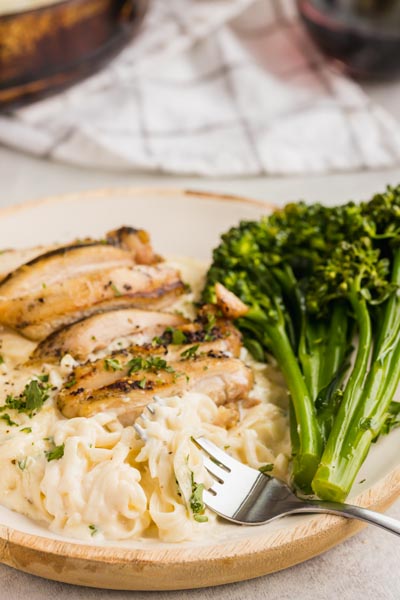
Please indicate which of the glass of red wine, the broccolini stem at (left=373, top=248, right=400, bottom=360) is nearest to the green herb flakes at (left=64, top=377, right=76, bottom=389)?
the broccolini stem at (left=373, top=248, right=400, bottom=360)

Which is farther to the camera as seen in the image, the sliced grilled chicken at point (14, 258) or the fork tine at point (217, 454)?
the sliced grilled chicken at point (14, 258)

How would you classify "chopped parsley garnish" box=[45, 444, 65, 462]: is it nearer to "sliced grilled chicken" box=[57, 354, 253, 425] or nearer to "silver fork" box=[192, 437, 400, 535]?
"sliced grilled chicken" box=[57, 354, 253, 425]

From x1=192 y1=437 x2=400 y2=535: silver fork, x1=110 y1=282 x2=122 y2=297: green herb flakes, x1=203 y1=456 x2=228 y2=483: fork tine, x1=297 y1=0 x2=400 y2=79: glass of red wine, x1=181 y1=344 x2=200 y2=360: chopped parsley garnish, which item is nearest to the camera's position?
x1=192 y1=437 x2=400 y2=535: silver fork

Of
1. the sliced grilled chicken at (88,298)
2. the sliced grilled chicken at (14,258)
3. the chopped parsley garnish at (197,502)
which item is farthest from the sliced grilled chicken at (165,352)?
the sliced grilled chicken at (14,258)

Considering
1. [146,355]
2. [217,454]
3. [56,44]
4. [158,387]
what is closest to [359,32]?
[56,44]

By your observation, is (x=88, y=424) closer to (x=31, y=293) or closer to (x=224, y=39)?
(x=31, y=293)

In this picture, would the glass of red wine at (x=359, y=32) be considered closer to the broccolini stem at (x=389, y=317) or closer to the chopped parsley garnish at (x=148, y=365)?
the broccolini stem at (x=389, y=317)

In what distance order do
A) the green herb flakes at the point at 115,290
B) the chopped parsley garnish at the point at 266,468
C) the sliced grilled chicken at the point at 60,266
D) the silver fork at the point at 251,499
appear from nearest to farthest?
the silver fork at the point at 251,499, the chopped parsley garnish at the point at 266,468, the sliced grilled chicken at the point at 60,266, the green herb flakes at the point at 115,290
